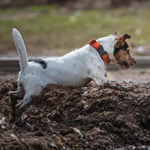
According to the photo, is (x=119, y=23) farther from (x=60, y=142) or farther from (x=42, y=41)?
(x=60, y=142)

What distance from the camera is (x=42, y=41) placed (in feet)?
42.1

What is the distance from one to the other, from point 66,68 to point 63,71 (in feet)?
0.20

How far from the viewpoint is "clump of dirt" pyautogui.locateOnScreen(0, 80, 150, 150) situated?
5613 millimetres

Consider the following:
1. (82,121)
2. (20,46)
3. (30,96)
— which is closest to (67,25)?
(82,121)

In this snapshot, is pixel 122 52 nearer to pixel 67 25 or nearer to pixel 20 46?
pixel 20 46

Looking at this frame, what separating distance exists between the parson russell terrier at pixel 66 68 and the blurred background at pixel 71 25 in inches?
109

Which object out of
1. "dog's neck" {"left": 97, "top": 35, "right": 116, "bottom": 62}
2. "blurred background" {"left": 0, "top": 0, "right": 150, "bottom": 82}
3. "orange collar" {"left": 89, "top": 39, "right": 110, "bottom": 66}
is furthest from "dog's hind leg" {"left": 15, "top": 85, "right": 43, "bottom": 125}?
"blurred background" {"left": 0, "top": 0, "right": 150, "bottom": 82}

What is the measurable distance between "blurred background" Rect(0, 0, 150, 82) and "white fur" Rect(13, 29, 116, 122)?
290cm

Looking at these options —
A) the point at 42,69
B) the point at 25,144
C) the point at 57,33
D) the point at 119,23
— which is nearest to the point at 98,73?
the point at 42,69

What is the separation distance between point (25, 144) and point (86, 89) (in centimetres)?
196

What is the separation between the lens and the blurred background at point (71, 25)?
11.4 m

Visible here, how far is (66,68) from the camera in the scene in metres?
5.92

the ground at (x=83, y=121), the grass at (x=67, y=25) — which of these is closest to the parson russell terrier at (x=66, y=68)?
the ground at (x=83, y=121)

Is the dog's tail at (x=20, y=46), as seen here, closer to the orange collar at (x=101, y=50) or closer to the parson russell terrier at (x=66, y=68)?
the parson russell terrier at (x=66, y=68)
